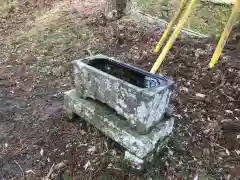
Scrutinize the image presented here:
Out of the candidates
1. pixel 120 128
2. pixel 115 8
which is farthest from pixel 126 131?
pixel 115 8

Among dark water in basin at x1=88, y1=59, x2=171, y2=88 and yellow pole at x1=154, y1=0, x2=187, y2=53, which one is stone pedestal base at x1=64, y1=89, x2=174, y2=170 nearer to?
dark water in basin at x1=88, y1=59, x2=171, y2=88

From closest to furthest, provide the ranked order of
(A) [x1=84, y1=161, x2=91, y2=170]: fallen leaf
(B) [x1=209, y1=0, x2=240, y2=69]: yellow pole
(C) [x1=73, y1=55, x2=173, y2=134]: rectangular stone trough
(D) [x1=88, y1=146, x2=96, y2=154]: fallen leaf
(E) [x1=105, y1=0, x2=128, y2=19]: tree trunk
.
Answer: (C) [x1=73, y1=55, x2=173, y2=134]: rectangular stone trough < (A) [x1=84, y1=161, x2=91, y2=170]: fallen leaf < (D) [x1=88, y1=146, x2=96, y2=154]: fallen leaf < (B) [x1=209, y1=0, x2=240, y2=69]: yellow pole < (E) [x1=105, y1=0, x2=128, y2=19]: tree trunk

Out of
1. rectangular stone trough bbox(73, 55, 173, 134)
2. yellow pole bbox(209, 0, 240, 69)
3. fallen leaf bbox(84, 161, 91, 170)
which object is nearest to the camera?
rectangular stone trough bbox(73, 55, 173, 134)

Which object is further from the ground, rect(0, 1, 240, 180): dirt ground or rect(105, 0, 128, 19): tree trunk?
rect(105, 0, 128, 19): tree trunk

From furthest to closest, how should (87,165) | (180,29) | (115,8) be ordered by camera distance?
1. (115,8)
2. (180,29)
3. (87,165)

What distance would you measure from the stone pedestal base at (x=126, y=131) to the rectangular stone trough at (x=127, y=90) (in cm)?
9

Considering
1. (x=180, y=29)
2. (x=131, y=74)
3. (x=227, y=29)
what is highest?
(x=227, y=29)

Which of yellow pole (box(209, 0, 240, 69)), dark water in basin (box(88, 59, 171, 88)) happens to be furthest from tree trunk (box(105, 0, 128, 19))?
dark water in basin (box(88, 59, 171, 88))

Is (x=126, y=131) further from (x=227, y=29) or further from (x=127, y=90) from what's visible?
(x=227, y=29)

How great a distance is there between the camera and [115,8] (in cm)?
657

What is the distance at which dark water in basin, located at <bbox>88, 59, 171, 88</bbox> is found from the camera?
3388mm

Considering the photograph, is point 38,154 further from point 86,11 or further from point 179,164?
point 86,11

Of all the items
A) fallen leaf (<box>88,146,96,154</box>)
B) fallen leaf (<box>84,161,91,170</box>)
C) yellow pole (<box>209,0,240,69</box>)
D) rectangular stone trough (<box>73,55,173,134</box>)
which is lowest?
fallen leaf (<box>84,161,91,170</box>)

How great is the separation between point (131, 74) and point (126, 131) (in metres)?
0.81
